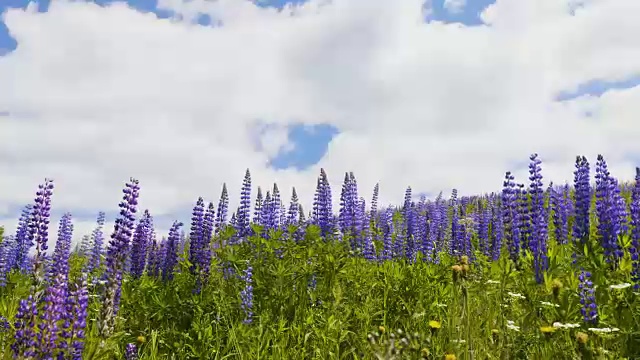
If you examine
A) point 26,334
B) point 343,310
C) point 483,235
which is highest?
point 483,235

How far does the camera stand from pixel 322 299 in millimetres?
6359

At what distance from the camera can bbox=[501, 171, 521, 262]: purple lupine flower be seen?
30.7ft

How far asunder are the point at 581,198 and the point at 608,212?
90 centimetres

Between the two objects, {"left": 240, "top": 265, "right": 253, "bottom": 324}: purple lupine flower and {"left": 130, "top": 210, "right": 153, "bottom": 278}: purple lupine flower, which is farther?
{"left": 130, "top": 210, "right": 153, "bottom": 278}: purple lupine flower

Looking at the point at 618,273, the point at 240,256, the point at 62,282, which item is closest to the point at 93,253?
the point at 240,256

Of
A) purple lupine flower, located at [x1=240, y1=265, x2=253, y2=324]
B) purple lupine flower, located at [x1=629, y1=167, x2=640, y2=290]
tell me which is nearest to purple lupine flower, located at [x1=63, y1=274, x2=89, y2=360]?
purple lupine flower, located at [x1=240, y1=265, x2=253, y2=324]

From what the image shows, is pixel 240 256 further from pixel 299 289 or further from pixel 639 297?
pixel 639 297

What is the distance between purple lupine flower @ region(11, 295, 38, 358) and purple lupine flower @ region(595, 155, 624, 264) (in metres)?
6.25

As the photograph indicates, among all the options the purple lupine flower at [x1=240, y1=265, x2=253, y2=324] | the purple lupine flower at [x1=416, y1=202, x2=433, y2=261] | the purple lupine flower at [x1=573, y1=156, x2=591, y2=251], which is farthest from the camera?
the purple lupine flower at [x1=416, y1=202, x2=433, y2=261]

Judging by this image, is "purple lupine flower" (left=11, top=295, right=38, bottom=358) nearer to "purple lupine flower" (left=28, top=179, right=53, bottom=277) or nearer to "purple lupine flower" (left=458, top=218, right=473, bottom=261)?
"purple lupine flower" (left=28, top=179, right=53, bottom=277)

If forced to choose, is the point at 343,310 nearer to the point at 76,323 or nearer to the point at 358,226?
the point at 76,323

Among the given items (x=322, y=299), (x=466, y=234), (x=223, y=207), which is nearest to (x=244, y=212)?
(x=223, y=207)

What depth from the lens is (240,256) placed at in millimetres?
6879

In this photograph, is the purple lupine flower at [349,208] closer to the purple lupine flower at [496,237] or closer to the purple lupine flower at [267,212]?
the purple lupine flower at [267,212]
